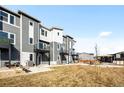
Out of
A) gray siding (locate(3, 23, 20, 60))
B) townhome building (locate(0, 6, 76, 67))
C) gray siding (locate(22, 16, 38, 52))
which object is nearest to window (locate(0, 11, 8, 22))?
townhome building (locate(0, 6, 76, 67))

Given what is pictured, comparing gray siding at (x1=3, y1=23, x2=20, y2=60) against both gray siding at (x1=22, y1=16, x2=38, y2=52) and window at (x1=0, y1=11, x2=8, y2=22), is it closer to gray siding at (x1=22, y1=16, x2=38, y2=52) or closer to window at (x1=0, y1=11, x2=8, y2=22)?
window at (x1=0, y1=11, x2=8, y2=22)

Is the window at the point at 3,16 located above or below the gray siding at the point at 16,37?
above

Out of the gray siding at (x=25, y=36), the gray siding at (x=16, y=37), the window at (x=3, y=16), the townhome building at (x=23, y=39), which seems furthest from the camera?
the gray siding at (x=25, y=36)

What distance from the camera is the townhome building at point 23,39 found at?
25203mm

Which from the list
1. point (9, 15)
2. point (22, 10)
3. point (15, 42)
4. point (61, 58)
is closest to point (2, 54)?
point (15, 42)

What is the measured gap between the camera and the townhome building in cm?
2520

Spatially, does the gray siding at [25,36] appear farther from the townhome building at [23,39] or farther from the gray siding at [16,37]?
the gray siding at [16,37]

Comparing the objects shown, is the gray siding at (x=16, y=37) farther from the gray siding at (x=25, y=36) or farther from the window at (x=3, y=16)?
the gray siding at (x=25, y=36)

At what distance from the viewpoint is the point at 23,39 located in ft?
96.3

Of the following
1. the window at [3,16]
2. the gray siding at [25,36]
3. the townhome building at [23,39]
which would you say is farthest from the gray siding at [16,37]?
the gray siding at [25,36]

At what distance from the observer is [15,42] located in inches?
1082

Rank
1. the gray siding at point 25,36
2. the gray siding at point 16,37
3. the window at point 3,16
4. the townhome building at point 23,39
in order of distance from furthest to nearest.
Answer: the gray siding at point 25,36 < the gray siding at point 16,37 < the townhome building at point 23,39 < the window at point 3,16

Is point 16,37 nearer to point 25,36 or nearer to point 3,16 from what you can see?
point 25,36

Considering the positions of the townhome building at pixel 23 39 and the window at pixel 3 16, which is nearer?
the window at pixel 3 16
